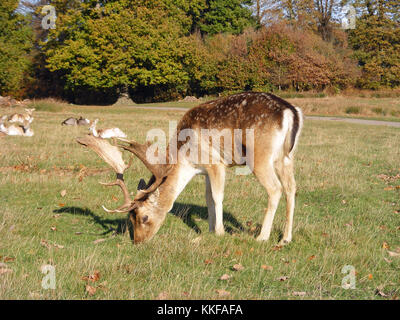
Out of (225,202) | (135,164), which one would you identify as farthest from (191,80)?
(225,202)

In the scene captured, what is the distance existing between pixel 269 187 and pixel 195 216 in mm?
1915

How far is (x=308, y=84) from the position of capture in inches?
1754

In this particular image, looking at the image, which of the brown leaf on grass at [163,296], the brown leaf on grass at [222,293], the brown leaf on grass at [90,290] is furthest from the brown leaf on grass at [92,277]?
the brown leaf on grass at [222,293]

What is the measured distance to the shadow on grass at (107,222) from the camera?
6.34 metres

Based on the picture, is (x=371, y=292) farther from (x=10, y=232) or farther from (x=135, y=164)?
(x=135, y=164)

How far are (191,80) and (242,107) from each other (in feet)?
146

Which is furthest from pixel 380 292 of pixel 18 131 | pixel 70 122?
pixel 70 122

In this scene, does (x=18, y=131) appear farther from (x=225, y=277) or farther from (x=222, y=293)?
(x=222, y=293)

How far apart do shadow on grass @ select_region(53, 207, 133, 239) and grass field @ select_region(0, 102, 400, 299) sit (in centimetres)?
3

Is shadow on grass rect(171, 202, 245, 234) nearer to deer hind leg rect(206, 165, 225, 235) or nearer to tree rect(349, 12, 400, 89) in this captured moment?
deer hind leg rect(206, 165, 225, 235)

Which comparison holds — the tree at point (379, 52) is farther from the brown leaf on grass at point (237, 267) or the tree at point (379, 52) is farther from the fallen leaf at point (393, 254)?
the brown leaf on grass at point (237, 267)

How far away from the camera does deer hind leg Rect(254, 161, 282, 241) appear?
5.77m

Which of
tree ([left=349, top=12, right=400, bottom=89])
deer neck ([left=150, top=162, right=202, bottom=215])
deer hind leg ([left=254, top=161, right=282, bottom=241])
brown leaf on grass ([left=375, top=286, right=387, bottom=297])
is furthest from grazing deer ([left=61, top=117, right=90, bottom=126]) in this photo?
tree ([left=349, top=12, right=400, bottom=89])

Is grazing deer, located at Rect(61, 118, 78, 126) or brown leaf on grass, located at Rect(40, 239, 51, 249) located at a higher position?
grazing deer, located at Rect(61, 118, 78, 126)
